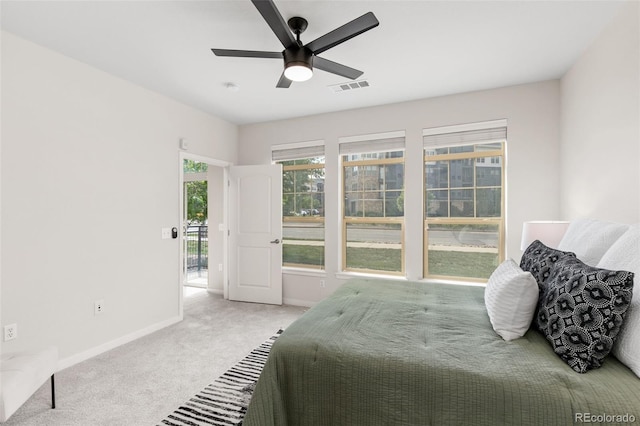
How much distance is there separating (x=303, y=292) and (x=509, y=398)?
334 centimetres

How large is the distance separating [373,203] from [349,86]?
1497 mm

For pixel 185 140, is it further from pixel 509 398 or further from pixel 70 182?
pixel 509 398

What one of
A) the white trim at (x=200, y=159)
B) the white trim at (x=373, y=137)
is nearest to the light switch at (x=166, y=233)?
the white trim at (x=200, y=159)

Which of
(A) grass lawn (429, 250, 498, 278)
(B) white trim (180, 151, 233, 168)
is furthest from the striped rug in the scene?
(B) white trim (180, 151, 233, 168)

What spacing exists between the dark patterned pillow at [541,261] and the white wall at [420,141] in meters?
1.51

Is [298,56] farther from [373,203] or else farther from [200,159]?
[200,159]

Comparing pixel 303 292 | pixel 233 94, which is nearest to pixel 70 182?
pixel 233 94

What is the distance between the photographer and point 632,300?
4.15 feet

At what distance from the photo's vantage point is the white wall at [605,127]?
6.53ft

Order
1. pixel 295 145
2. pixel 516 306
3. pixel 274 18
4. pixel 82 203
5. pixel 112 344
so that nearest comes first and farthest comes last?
pixel 516 306 < pixel 274 18 < pixel 82 203 < pixel 112 344 < pixel 295 145

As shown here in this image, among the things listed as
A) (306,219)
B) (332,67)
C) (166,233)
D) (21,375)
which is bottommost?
(21,375)

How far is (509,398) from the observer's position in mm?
1145

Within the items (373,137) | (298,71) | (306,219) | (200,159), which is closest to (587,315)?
(298,71)

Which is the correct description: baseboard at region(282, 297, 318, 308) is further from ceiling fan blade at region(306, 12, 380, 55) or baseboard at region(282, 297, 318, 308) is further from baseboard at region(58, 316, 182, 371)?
ceiling fan blade at region(306, 12, 380, 55)
